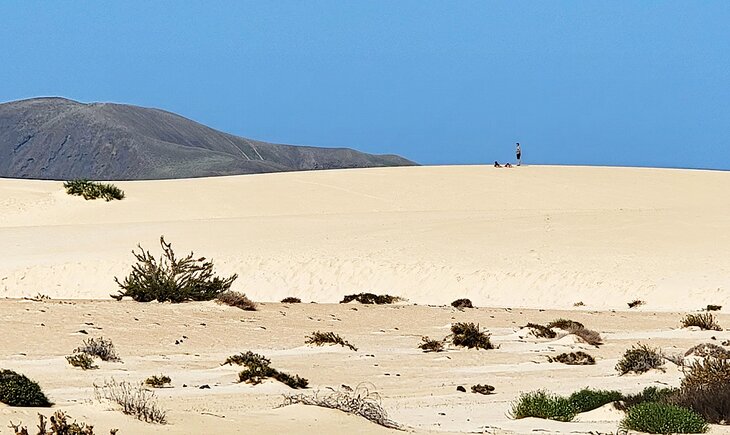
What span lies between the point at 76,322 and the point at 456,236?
53.6 ft

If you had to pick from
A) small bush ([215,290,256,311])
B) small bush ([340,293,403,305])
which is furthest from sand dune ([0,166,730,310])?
small bush ([215,290,256,311])

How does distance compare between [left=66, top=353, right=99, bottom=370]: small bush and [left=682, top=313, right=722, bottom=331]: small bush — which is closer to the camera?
[left=66, top=353, right=99, bottom=370]: small bush

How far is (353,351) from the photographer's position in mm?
18062

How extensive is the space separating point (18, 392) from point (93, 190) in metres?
36.7

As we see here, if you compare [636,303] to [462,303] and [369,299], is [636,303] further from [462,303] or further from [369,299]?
[369,299]

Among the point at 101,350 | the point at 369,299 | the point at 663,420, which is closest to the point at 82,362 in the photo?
the point at 101,350

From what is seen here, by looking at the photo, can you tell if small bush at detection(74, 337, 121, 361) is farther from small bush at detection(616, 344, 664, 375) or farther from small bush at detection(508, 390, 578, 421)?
small bush at detection(616, 344, 664, 375)

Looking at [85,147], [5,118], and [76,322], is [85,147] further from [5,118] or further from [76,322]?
[76,322]

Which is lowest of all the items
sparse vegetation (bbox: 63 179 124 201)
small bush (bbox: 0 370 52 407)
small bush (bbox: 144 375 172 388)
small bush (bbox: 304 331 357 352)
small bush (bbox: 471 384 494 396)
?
small bush (bbox: 471 384 494 396)

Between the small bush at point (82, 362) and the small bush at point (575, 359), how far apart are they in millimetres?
6842

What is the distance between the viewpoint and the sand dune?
91.1 ft

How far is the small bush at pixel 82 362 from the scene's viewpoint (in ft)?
48.6

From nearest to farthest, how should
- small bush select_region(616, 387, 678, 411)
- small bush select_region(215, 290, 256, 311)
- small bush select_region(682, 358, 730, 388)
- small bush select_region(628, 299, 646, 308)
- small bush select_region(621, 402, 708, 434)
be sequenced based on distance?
small bush select_region(621, 402, 708, 434), small bush select_region(682, 358, 730, 388), small bush select_region(616, 387, 678, 411), small bush select_region(215, 290, 256, 311), small bush select_region(628, 299, 646, 308)

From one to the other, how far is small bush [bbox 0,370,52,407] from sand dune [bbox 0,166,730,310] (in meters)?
17.4
